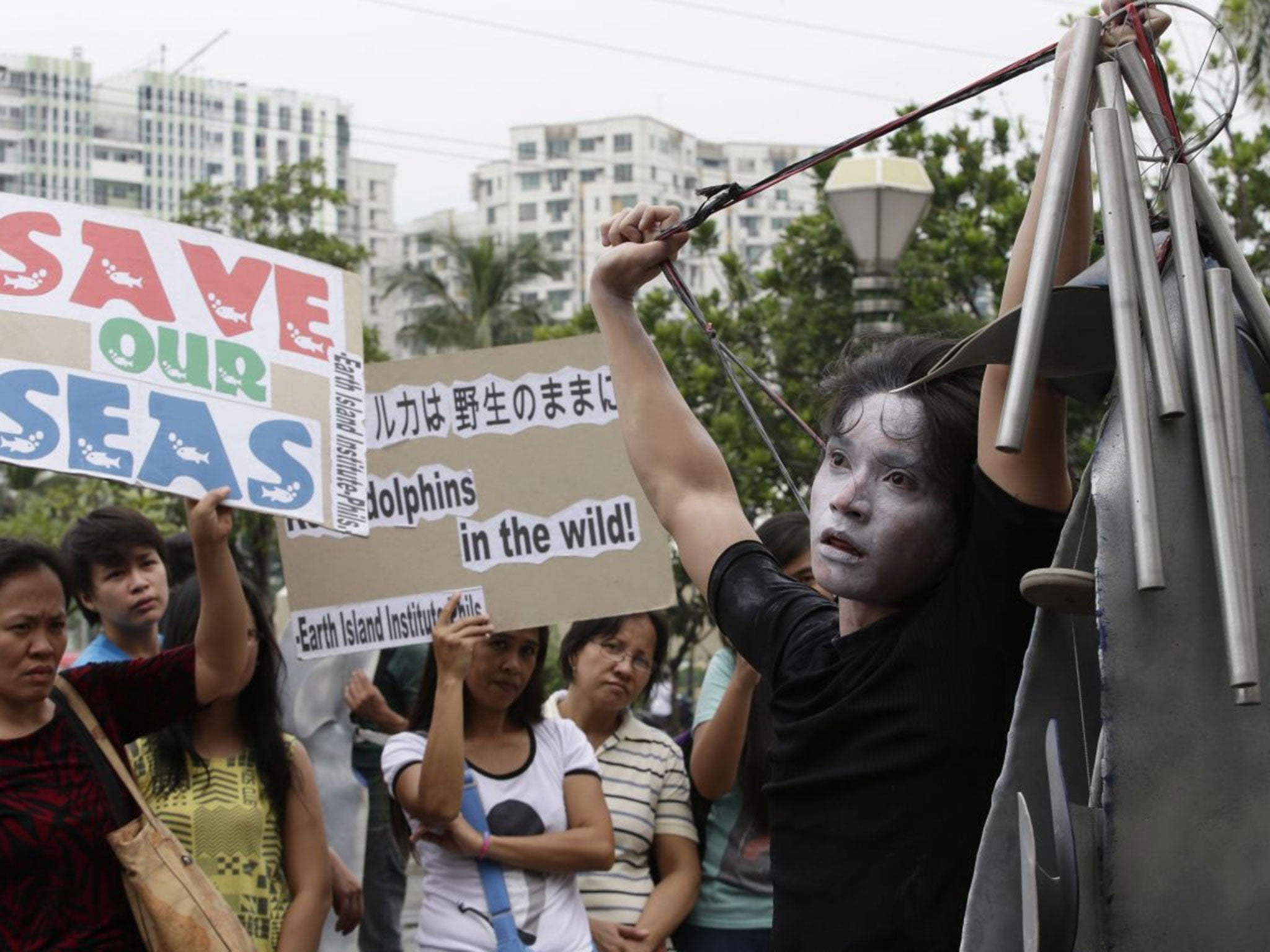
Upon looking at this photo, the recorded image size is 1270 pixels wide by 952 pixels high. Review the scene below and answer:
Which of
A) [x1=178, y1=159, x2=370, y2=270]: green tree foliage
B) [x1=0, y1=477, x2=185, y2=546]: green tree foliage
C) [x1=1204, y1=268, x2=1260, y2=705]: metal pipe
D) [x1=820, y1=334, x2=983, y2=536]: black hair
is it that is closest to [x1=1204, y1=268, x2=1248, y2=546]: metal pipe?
[x1=1204, y1=268, x2=1260, y2=705]: metal pipe

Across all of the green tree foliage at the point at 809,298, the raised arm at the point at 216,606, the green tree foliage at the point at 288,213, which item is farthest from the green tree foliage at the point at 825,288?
the green tree foliage at the point at 288,213

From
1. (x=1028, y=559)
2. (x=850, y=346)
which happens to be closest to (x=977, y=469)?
(x=1028, y=559)

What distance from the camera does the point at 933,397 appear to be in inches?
86.1

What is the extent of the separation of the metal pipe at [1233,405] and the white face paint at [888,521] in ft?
1.62

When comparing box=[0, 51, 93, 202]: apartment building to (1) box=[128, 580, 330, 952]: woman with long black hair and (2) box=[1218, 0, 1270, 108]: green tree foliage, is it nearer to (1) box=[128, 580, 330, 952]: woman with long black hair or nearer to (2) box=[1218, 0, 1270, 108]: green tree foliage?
(2) box=[1218, 0, 1270, 108]: green tree foliage

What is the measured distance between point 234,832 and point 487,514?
3.82ft

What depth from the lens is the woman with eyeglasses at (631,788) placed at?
179 inches

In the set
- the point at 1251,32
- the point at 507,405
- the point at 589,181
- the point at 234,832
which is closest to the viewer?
the point at 234,832

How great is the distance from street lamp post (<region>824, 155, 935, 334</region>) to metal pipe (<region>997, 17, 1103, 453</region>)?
722 cm

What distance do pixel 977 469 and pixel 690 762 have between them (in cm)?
283

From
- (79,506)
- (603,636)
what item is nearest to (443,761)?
(603,636)

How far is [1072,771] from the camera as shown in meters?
1.91

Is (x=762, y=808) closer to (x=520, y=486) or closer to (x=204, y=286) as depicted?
(x=520, y=486)

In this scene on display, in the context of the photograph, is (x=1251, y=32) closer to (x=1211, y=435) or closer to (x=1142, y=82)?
(x=1142, y=82)
